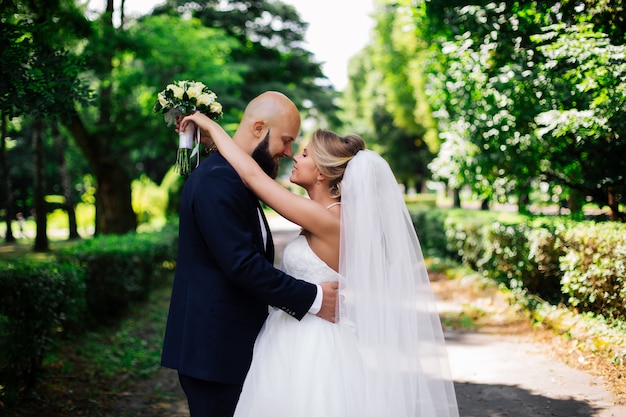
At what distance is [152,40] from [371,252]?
10.8m

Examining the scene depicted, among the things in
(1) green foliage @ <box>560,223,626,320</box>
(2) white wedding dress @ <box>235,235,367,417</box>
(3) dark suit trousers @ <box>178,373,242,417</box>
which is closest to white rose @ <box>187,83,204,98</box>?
(2) white wedding dress @ <box>235,235,367,417</box>

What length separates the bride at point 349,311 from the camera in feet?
9.90

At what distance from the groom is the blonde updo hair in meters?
0.29

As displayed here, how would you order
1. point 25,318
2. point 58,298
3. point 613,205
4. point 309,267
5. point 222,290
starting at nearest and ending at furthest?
point 222,290, point 309,267, point 25,318, point 58,298, point 613,205

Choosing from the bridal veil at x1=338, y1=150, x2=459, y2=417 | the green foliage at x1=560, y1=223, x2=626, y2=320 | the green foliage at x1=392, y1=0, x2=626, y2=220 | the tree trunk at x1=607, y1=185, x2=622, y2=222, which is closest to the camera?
the bridal veil at x1=338, y1=150, x2=459, y2=417

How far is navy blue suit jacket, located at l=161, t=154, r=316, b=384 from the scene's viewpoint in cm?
288

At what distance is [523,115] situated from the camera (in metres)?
7.38

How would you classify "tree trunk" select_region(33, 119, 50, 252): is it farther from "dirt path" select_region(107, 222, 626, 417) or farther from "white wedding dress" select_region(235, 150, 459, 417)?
"white wedding dress" select_region(235, 150, 459, 417)

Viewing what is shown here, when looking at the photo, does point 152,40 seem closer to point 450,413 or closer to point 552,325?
point 552,325

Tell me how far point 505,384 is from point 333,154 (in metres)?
3.81

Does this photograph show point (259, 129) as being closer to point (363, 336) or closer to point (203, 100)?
point (203, 100)

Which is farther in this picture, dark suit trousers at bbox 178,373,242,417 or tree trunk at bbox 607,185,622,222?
tree trunk at bbox 607,185,622,222

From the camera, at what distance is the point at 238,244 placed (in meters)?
2.86

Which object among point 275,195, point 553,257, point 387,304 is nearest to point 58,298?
point 275,195
